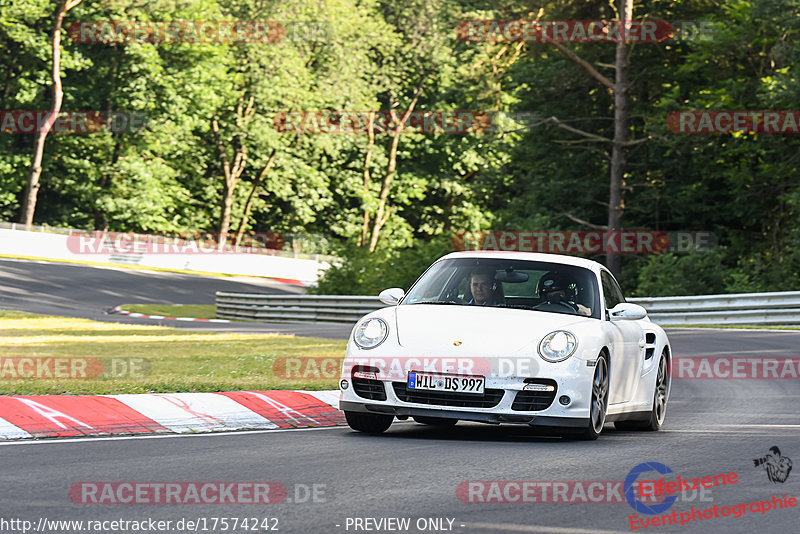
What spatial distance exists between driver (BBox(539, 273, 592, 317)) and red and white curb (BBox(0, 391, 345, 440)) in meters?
2.03

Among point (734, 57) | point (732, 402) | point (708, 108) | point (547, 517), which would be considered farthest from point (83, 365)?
point (734, 57)

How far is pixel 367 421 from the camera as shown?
30.2 ft

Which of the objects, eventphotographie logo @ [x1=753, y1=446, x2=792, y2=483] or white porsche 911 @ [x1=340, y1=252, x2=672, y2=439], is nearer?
eventphotographie logo @ [x1=753, y1=446, x2=792, y2=483]

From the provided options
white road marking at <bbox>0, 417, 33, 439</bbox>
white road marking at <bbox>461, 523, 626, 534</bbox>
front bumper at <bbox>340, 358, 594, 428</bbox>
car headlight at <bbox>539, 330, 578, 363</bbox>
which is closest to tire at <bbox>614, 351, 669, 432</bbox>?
front bumper at <bbox>340, 358, 594, 428</bbox>

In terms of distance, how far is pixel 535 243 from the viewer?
38125mm

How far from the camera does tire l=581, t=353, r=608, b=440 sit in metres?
8.95

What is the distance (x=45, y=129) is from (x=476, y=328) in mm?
52067

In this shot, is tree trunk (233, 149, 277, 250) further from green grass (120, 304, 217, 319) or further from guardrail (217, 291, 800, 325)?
guardrail (217, 291, 800, 325)

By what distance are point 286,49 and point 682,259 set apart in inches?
1521

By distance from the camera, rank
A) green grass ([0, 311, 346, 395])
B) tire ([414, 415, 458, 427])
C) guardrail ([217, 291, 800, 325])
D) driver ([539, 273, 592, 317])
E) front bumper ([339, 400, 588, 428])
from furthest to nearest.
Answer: guardrail ([217, 291, 800, 325]), green grass ([0, 311, 346, 395]), tire ([414, 415, 458, 427]), driver ([539, 273, 592, 317]), front bumper ([339, 400, 588, 428])

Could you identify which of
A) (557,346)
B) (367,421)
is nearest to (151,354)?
(367,421)

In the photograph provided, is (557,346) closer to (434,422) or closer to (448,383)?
(448,383)

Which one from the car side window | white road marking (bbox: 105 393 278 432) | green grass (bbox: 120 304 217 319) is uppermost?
the car side window

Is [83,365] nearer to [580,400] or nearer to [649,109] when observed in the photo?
[580,400]
